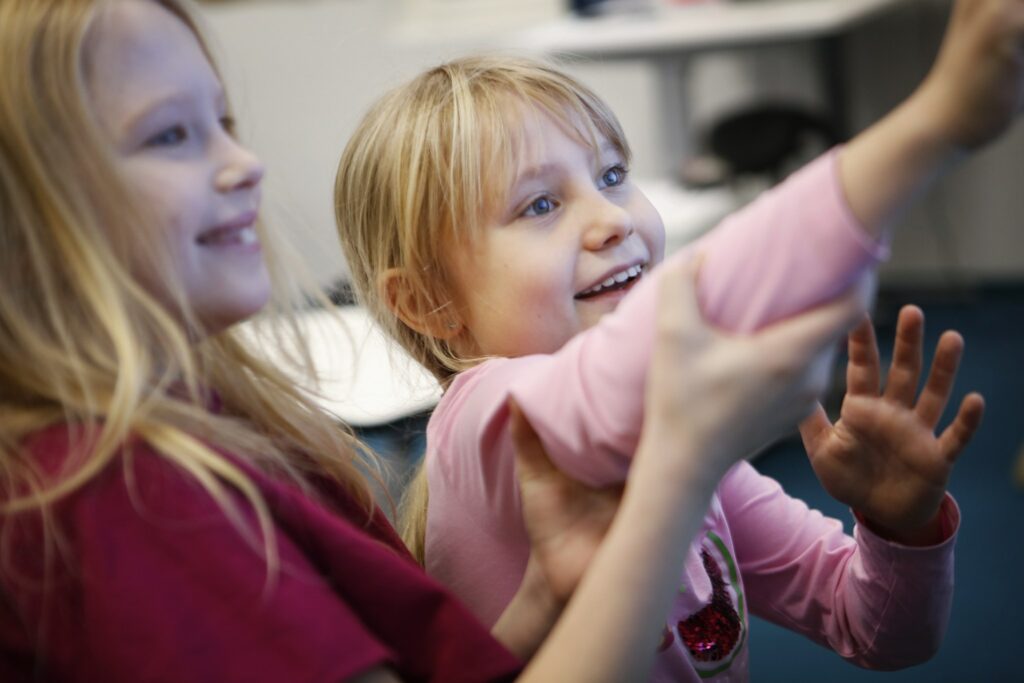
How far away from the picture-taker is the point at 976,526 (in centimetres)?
244

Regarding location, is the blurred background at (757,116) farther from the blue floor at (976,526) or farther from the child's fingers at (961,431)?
the child's fingers at (961,431)

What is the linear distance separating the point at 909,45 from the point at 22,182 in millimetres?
3775

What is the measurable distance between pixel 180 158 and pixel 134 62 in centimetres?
6

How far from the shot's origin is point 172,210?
687 mm

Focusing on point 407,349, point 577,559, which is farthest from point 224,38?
point 577,559

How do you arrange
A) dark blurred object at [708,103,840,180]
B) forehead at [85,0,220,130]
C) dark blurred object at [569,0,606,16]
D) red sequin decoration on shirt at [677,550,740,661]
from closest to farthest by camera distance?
1. forehead at [85,0,220,130]
2. red sequin decoration on shirt at [677,550,740,661]
3. dark blurred object at [708,103,840,180]
4. dark blurred object at [569,0,606,16]

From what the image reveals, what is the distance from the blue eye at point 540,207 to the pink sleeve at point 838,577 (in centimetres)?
27

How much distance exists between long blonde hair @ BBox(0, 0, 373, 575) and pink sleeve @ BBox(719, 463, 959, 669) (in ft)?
1.62

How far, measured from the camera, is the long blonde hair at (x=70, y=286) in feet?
2.13

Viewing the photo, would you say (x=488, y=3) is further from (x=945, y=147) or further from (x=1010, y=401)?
(x=945, y=147)

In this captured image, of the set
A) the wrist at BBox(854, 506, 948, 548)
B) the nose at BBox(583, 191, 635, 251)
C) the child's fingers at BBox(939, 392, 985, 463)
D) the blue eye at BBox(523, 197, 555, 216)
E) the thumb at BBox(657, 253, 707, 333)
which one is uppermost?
the thumb at BBox(657, 253, 707, 333)

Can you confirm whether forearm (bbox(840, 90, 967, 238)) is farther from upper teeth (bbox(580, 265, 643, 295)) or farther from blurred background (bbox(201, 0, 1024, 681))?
blurred background (bbox(201, 0, 1024, 681))

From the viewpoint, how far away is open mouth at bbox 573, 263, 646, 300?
0.91 m

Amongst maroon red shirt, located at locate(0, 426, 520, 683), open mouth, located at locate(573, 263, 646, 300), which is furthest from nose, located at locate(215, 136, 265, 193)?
open mouth, located at locate(573, 263, 646, 300)
